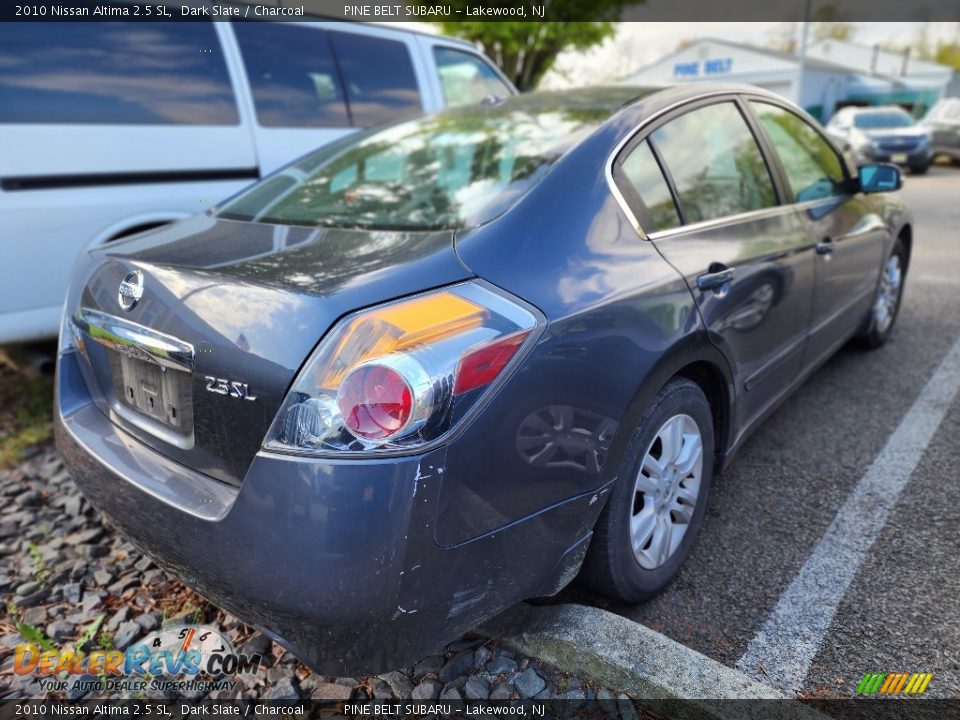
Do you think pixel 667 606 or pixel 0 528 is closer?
pixel 667 606

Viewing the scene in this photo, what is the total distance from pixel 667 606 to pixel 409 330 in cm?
131

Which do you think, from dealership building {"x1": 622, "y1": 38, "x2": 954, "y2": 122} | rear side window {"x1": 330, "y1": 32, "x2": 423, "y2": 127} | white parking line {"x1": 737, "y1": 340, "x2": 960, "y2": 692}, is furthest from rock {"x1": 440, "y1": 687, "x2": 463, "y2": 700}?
dealership building {"x1": 622, "y1": 38, "x2": 954, "y2": 122}

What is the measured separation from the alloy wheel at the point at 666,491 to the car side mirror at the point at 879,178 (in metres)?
2.00

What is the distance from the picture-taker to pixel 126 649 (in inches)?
78.5

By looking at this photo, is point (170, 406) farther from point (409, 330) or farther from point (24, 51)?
point (24, 51)

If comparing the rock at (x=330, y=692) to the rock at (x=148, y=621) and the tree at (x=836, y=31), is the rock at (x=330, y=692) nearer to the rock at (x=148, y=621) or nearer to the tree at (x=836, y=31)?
the rock at (x=148, y=621)

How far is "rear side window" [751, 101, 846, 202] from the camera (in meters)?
2.92

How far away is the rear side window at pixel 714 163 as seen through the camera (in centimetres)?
229

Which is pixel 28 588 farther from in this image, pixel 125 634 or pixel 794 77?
pixel 794 77

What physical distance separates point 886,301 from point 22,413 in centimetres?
500

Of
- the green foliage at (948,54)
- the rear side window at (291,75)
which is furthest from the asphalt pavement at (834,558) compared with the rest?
the green foliage at (948,54)

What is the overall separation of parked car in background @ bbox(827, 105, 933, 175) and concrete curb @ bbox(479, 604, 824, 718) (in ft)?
51.6

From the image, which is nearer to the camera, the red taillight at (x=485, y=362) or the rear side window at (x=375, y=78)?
the red taillight at (x=485, y=362)

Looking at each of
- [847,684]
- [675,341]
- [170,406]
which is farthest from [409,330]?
[847,684]
